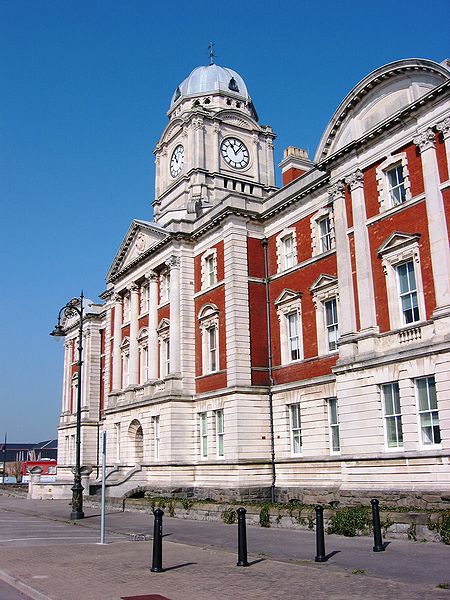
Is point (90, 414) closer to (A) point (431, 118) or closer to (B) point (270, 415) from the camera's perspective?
(B) point (270, 415)

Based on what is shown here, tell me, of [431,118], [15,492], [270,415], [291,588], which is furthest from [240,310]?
[15,492]

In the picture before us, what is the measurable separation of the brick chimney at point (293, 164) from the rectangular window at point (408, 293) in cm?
1424

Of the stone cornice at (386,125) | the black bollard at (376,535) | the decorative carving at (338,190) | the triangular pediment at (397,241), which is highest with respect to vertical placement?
the stone cornice at (386,125)

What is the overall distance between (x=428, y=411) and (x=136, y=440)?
24257 mm

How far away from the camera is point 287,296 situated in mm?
33188

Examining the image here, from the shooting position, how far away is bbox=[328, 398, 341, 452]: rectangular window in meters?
29.3

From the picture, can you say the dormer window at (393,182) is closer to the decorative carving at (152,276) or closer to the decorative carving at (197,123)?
the decorative carving at (152,276)

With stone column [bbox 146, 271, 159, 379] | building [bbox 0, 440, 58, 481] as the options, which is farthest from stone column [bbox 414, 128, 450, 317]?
building [bbox 0, 440, 58, 481]

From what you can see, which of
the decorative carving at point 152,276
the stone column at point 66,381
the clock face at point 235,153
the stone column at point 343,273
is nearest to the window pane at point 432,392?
the stone column at point 343,273

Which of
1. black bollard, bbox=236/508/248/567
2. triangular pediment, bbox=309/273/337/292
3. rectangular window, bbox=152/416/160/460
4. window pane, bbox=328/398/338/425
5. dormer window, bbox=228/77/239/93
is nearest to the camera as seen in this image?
black bollard, bbox=236/508/248/567

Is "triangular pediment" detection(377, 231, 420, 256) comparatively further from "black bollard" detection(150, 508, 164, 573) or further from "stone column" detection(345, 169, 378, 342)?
"black bollard" detection(150, 508, 164, 573)

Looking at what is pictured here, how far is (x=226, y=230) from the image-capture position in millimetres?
35562

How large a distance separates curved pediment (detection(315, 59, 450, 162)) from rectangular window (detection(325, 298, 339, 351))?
6678 mm

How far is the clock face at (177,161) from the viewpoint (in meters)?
49.7
